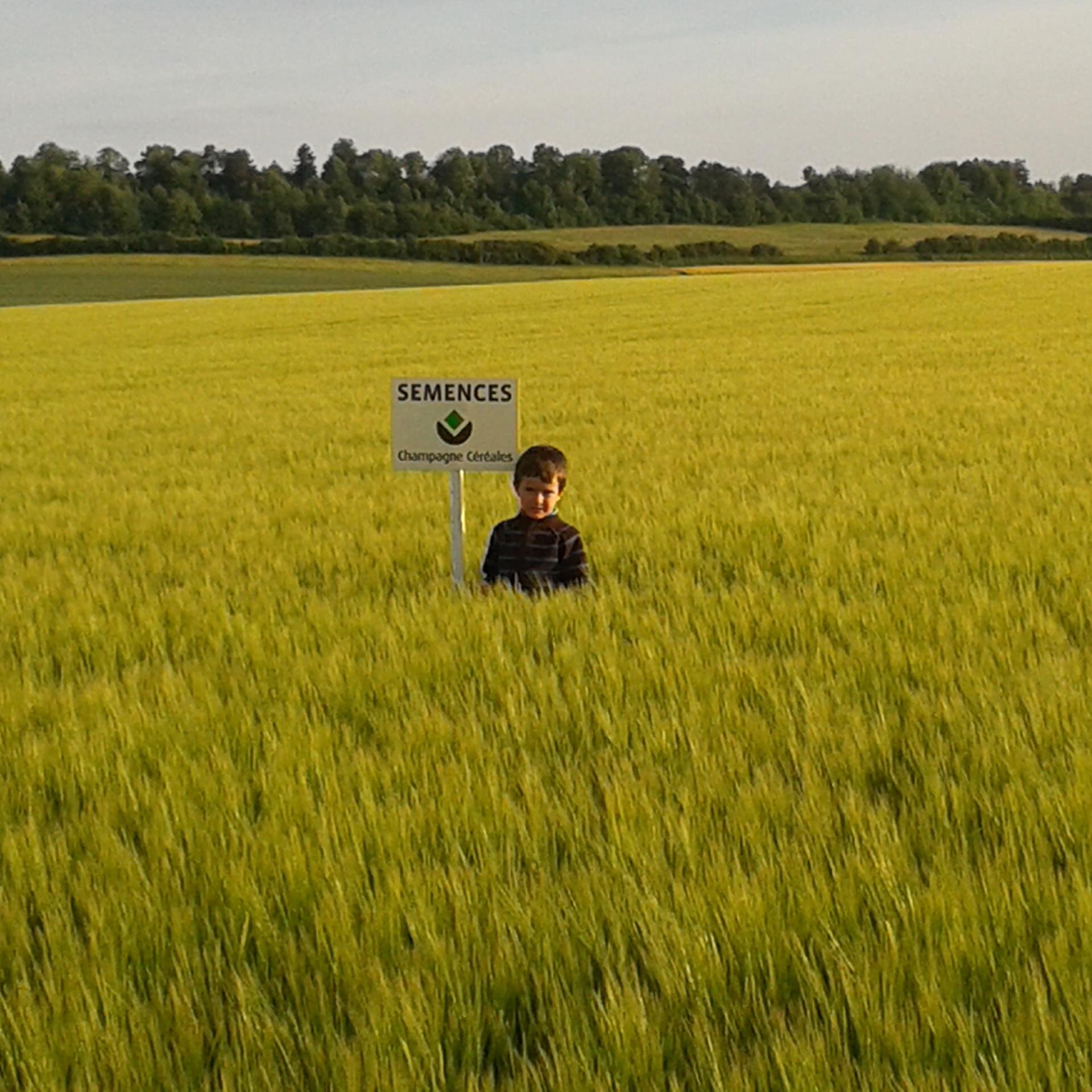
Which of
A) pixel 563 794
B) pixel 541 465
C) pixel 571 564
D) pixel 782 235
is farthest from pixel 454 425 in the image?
pixel 782 235

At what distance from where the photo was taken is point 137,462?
33.9 ft

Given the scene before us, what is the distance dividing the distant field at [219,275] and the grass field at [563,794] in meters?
54.2

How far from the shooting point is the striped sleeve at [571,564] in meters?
5.01

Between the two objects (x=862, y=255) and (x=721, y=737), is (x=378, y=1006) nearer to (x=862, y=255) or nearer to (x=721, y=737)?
(x=721, y=737)

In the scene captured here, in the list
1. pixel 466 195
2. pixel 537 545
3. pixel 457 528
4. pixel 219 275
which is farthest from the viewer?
pixel 466 195

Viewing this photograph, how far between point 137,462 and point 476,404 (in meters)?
6.13

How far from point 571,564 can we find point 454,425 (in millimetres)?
684

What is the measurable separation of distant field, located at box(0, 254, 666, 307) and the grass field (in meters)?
54.2

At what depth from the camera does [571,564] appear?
16.5 ft

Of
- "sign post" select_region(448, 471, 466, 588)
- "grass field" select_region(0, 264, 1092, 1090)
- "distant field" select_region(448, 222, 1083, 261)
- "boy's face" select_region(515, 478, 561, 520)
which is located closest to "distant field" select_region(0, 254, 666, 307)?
"distant field" select_region(448, 222, 1083, 261)

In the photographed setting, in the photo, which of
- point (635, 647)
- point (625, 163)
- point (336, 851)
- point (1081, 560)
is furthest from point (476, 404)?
point (625, 163)

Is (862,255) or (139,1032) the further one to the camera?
(862,255)

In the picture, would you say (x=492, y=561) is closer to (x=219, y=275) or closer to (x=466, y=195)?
(x=219, y=275)

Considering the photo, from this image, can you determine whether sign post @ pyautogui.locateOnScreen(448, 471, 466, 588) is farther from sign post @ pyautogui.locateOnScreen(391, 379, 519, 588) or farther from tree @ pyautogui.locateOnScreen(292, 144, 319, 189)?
tree @ pyautogui.locateOnScreen(292, 144, 319, 189)
